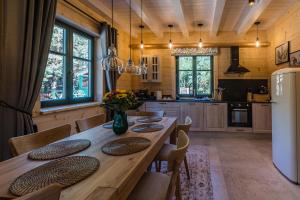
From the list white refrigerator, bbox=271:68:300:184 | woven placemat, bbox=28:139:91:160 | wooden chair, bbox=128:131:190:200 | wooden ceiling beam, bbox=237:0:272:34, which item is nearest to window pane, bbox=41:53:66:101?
woven placemat, bbox=28:139:91:160

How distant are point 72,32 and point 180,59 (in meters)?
3.20

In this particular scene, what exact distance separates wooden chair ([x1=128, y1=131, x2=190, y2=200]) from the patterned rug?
0.80 metres

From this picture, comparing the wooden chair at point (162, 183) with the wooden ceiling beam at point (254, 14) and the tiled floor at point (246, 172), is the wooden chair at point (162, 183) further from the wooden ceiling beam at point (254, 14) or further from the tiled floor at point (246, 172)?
the wooden ceiling beam at point (254, 14)

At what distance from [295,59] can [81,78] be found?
377 centimetres

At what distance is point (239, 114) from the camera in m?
5.08

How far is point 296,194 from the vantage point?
240cm

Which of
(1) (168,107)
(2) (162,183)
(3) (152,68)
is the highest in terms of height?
(3) (152,68)

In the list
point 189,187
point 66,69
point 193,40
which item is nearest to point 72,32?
point 66,69

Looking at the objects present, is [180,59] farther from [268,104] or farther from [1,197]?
[1,197]

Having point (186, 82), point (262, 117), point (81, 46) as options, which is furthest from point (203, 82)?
point (81, 46)

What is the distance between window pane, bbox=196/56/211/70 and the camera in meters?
5.87

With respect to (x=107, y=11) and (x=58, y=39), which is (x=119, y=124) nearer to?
(x=58, y=39)

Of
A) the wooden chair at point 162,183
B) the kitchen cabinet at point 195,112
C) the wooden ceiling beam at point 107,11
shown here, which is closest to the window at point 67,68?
the wooden ceiling beam at point 107,11

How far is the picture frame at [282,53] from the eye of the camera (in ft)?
13.7
